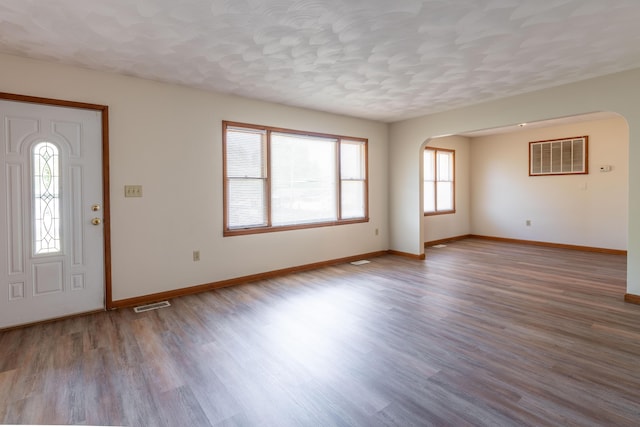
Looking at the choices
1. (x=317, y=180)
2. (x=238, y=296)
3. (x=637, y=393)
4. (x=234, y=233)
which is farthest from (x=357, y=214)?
(x=637, y=393)

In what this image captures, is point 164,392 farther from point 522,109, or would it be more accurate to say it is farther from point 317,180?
point 522,109

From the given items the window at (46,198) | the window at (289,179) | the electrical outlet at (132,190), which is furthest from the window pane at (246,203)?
the window at (46,198)

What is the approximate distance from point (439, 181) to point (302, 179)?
13.1 ft

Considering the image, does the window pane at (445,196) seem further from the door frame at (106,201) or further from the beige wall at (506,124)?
the door frame at (106,201)

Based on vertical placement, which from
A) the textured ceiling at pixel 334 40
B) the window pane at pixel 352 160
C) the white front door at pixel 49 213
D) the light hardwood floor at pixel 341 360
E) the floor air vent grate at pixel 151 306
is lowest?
the light hardwood floor at pixel 341 360

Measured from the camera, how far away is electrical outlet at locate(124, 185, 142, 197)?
3596mm

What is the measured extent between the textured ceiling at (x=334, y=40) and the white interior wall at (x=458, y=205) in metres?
→ 3.73

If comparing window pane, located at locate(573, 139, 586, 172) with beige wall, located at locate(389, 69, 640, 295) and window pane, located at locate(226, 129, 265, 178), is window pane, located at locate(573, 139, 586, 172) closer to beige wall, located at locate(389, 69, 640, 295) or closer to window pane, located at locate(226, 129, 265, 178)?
beige wall, located at locate(389, 69, 640, 295)

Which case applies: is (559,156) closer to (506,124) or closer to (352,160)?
(506,124)

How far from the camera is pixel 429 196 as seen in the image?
24.4 feet

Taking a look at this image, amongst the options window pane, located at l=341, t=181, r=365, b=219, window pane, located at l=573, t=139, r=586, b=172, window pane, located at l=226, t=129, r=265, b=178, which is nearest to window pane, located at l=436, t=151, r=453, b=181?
window pane, located at l=573, t=139, r=586, b=172

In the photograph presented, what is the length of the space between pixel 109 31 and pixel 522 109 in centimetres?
479

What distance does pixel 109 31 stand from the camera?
2580 millimetres

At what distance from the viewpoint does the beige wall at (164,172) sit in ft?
11.0
